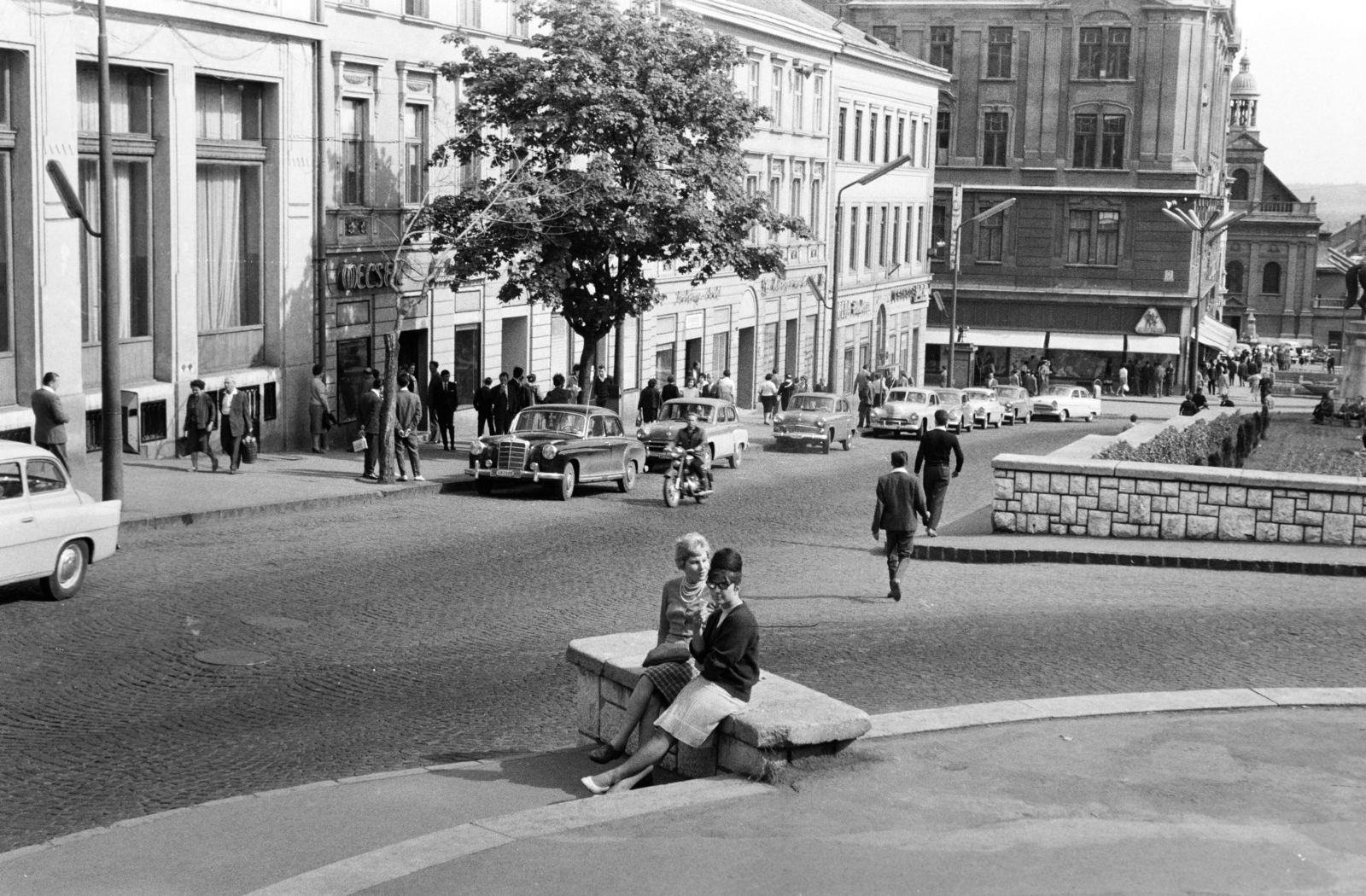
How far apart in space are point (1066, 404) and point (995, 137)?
29.3 metres

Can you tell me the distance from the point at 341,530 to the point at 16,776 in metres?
11.5

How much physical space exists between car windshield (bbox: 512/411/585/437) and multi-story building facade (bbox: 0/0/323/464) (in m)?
5.61

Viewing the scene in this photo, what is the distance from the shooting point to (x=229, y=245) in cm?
3148

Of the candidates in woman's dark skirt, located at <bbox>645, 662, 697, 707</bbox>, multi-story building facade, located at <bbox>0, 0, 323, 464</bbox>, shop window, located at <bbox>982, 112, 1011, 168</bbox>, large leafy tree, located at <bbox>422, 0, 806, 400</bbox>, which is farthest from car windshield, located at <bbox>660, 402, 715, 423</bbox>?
shop window, located at <bbox>982, 112, 1011, 168</bbox>

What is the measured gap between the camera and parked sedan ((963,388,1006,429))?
54.4 metres

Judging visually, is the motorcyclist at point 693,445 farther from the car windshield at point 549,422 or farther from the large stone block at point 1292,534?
the large stone block at point 1292,534

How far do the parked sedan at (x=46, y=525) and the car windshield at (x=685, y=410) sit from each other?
61.8 feet

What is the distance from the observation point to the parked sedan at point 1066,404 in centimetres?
6256

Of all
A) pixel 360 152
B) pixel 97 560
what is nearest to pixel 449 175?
pixel 360 152

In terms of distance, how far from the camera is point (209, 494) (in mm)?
25109

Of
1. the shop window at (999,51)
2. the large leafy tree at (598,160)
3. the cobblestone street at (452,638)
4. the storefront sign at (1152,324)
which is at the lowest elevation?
the cobblestone street at (452,638)

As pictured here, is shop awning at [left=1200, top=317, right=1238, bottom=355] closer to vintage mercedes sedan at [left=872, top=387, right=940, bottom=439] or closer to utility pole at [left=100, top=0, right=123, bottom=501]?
vintage mercedes sedan at [left=872, top=387, right=940, bottom=439]

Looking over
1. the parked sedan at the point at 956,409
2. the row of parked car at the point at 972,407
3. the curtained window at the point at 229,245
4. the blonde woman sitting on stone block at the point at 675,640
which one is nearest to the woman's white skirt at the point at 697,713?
the blonde woman sitting on stone block at the point at 675,640

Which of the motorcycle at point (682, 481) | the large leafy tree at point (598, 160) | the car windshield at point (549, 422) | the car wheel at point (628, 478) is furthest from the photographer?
the large leafy tree at point (598, 160)
